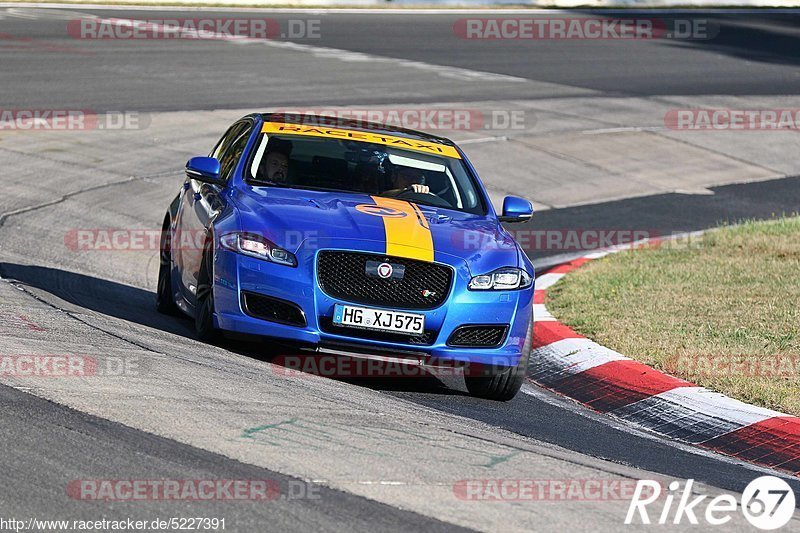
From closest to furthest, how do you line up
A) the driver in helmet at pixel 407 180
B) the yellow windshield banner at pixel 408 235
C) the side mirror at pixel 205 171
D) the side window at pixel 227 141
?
the yellow windshield banner at pixel 408 235 < the side mirror at pixel 205 171 < the driver in helmet at pixel 407 180 < the side window at pixel 227 141

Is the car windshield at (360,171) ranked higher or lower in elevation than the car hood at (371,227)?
higher

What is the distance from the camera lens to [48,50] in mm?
23156

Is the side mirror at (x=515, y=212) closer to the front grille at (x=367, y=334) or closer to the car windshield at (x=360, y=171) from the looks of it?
the car windshield at (x=360, y=171)

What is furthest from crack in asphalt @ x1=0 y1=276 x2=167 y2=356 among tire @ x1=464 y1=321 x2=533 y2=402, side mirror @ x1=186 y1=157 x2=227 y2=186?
tire @ x1=464 y1=321 x2=533 y2=402

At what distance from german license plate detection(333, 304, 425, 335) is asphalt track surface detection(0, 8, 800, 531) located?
349mm

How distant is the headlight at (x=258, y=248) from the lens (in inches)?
288

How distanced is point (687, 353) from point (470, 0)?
28366mm

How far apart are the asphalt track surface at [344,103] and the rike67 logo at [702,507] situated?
0.57 metres

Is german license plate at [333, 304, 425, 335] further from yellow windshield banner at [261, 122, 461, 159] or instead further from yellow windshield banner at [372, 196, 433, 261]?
yellow windshield banner at [261, 122, 461, 159]

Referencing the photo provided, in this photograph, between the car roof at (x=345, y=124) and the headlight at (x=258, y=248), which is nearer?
the headlight at (x=258, y=248)

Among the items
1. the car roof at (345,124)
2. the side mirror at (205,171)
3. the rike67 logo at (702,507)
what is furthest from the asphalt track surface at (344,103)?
the car roof at (345,124)

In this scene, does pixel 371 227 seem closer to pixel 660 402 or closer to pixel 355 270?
pixel 355 270

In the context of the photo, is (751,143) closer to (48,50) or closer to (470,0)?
(48,50)

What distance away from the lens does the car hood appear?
7.38 metres
